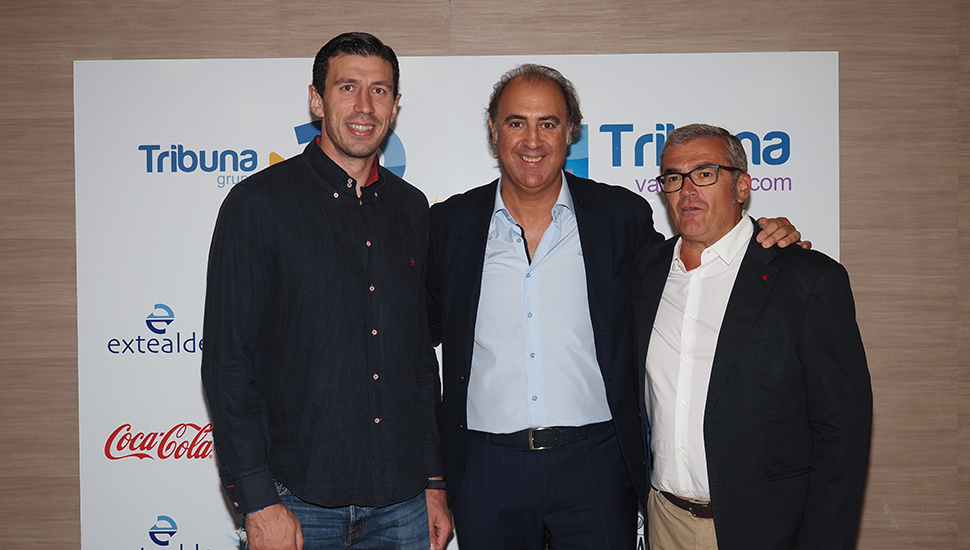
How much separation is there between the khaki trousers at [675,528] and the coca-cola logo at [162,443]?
2.06 m

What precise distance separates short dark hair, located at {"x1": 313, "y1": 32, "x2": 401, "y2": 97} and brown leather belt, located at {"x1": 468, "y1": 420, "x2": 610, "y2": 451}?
122cm

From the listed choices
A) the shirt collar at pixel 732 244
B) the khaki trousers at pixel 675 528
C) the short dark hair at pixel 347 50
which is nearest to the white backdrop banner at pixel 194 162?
the short dark hair at pixel 347 50

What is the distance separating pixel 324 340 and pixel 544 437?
29.4 inches

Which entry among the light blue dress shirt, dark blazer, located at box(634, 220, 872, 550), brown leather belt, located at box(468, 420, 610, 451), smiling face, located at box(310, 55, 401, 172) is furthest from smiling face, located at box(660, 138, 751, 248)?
smiling face, located at box(310, 55, 401, 172)

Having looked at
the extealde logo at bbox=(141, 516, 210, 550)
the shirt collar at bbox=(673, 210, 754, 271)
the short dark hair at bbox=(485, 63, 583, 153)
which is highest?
the short dark hair at bbox=(485, 63, 583, 153)

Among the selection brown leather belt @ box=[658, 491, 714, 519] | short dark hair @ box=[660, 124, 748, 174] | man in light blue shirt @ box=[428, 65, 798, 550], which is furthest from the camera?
man in light blue shirt @ box=[428, 65, 798, 550]

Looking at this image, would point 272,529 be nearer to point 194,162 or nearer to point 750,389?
point 750,389

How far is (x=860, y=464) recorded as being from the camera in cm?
174

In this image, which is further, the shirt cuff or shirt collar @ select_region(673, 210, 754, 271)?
shirt collar @ select_region(673, 210, 754, 271)

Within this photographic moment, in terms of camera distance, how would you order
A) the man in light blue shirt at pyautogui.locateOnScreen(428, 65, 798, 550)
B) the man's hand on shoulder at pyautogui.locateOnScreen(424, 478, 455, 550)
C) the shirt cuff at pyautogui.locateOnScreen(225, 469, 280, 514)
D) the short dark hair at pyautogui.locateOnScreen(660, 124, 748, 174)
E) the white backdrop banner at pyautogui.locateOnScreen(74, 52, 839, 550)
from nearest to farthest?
the shirt cuff at pyautogui.locateOnScreen(225, 469, 280, 514)
the short dark hair at pyautogui.locateOnScreen(660, 124, 748, 174)
the man in light blue shirt at pyautogui.locateOnScreen(428, 65, 798, 550)
the man's hand on shoulder at pyautogui.locateOnScreen(424, 478, 455, 550)
the white backdrop banner at pyautogui.locateOnScreen(74, 52, 839, 550)

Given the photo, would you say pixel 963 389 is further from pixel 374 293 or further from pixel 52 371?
pixel 52 371

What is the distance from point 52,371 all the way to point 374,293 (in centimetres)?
214

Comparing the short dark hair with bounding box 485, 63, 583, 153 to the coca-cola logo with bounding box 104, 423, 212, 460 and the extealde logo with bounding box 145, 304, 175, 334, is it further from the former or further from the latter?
the coca-cola logo with bounding box 104, 423, 212, 460

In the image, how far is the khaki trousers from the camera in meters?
1.80
